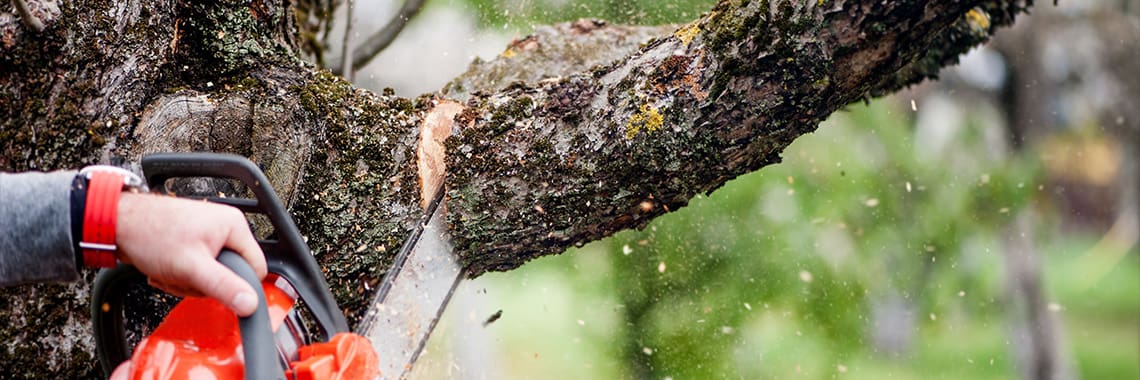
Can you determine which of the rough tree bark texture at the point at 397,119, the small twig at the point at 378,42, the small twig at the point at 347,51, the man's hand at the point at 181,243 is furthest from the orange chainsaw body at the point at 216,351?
the small twig at the point at 378,42

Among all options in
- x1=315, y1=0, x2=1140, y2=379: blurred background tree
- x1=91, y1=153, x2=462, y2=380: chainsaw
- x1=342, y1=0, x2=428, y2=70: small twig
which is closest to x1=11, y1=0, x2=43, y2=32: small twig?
x1=91, y1=153, x2=462, y2=380: chainsaw

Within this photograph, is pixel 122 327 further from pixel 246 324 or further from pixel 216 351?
pixel 246 324

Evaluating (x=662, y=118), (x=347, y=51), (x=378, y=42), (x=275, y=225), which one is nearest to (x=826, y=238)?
(x=378, y=42)

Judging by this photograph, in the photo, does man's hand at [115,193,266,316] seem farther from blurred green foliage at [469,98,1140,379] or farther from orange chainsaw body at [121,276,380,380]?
blurred green foliage at [469,98,1140,379]

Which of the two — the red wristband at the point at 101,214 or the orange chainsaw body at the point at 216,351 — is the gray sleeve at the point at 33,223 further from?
the orange chainsaw body at the point at 216,351

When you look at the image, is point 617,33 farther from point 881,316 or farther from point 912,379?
point 912,379

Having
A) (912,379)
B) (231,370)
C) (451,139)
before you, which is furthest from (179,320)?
(912,379)
